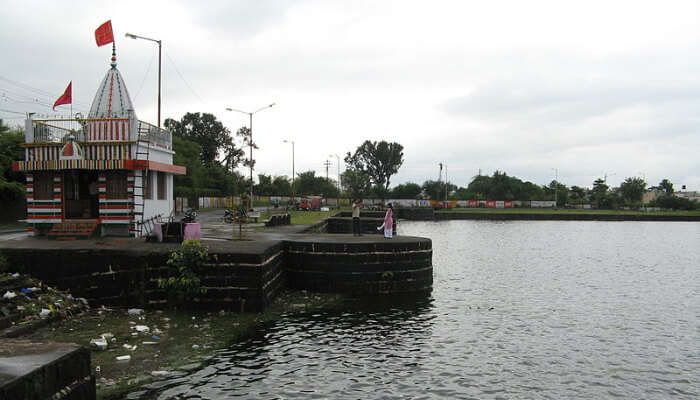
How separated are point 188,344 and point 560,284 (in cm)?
1759

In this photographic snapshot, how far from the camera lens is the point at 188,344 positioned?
11.5 m

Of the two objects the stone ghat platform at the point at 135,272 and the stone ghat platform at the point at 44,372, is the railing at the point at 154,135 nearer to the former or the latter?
the stone ghat platform at the point at 135,272

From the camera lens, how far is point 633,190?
126 meters

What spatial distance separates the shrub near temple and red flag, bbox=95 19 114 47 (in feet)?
38.7

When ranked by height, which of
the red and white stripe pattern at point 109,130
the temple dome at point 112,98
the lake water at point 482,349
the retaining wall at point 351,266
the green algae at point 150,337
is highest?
the temple dome at point 112,98

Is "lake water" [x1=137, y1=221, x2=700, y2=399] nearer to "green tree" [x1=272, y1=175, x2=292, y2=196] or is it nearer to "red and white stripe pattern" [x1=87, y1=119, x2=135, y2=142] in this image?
"red and white stripe pattern" [x1=87, y1=119, x2=135, y2=142]

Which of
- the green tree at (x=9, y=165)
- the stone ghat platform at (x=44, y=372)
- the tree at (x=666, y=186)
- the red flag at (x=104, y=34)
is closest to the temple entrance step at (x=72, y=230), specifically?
the red flag at (x=104, y=34)

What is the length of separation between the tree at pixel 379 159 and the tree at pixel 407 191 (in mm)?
16909

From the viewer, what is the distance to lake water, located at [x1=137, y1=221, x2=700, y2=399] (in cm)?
989

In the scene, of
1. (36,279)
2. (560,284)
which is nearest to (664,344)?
(560,284)

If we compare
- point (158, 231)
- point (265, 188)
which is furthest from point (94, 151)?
point (265, 188)

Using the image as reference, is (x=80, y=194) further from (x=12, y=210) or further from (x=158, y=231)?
(x=12, y=210)

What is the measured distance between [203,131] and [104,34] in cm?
7031

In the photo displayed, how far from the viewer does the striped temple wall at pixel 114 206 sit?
17.7 metres
